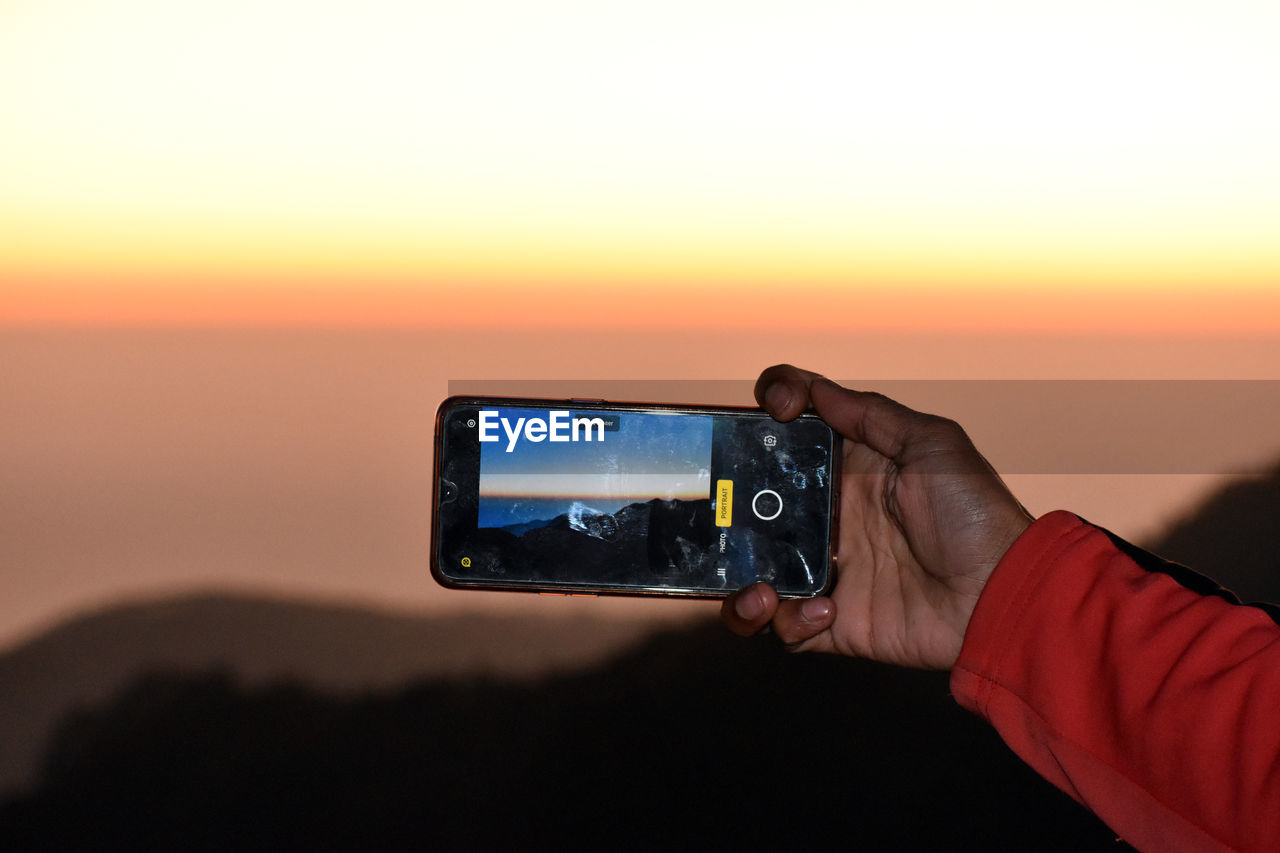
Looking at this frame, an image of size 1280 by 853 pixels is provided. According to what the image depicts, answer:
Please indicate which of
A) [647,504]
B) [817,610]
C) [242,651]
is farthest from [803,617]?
[242,651]

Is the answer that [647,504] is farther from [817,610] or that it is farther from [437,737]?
[437,737]

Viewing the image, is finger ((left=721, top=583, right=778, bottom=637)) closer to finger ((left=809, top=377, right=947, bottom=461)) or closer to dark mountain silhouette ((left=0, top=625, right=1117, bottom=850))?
finger ((left=809, top=377, right=947, bottom=461))

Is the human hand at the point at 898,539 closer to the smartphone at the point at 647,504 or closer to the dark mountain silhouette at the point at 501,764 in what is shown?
the smartphone at the point at 647,504

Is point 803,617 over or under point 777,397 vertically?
under

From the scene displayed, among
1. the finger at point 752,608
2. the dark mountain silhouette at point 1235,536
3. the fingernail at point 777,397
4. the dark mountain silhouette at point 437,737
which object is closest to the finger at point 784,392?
the fingernail at point 777,397

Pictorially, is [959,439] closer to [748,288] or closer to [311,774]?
[748,288]

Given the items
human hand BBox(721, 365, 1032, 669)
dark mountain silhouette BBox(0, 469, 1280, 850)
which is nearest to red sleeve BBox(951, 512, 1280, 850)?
human hand BBox(721, 365, 1032, 669)
